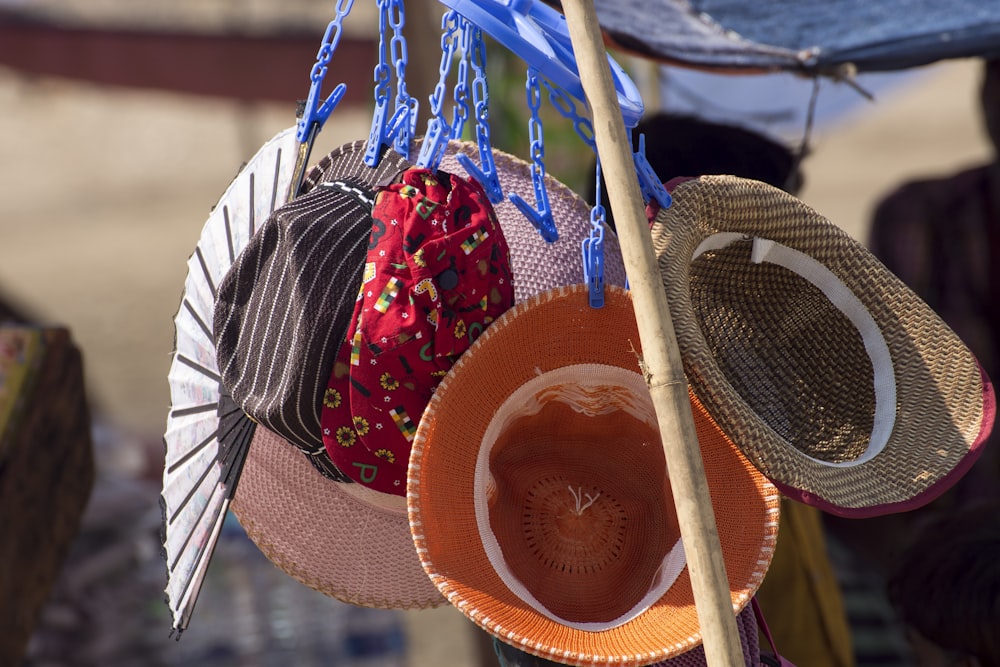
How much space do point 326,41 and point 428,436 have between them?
37 cm

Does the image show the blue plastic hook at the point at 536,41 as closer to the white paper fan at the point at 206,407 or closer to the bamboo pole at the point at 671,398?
the bamboo pole at the point at 671,398

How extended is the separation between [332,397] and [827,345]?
45 cm

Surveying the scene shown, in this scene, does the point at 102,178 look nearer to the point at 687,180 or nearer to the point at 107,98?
the point at 107,98

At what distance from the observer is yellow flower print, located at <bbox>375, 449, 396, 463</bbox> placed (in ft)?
2.71

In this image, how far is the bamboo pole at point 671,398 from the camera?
0.71 m

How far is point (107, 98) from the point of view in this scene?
448 inches

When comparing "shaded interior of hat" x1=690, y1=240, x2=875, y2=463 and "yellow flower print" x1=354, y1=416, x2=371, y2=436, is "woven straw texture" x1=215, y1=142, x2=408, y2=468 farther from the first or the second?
"shaded interior of hat" x1=690, y1=240, x2=875, y2=463

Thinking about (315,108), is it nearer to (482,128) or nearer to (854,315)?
(482,128)

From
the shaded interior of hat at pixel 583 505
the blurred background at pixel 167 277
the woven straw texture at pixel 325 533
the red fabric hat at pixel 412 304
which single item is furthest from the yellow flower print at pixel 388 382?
the blurred background at pixel 167 277

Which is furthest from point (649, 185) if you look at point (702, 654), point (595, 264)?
point (702, 654)

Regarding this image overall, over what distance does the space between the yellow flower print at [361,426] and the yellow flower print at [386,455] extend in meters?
0.03

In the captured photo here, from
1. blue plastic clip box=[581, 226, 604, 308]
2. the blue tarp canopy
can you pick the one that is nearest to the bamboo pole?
blue plastic clip box=[581, 226, 604, 308]

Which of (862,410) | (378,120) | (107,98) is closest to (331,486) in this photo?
(378,120)

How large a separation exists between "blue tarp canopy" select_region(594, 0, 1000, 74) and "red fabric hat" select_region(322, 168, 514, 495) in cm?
51
